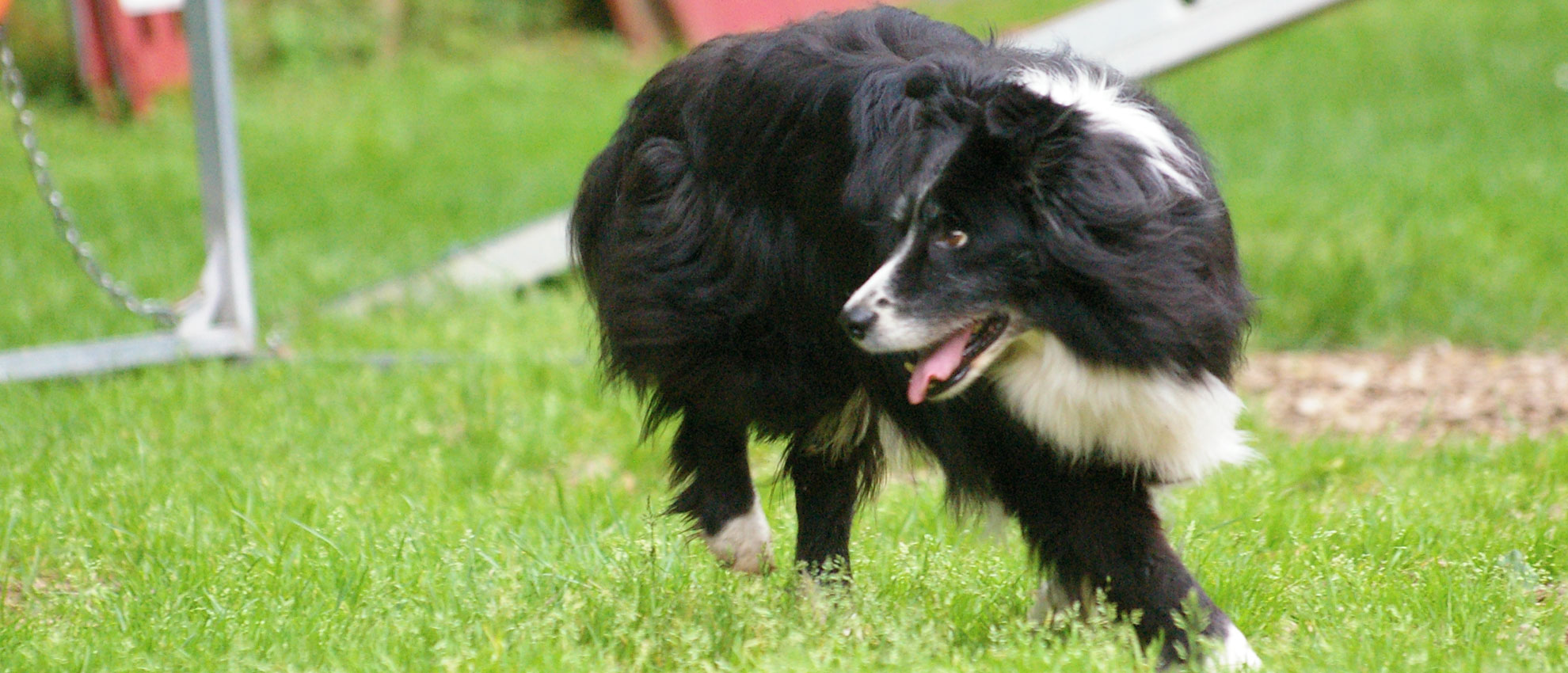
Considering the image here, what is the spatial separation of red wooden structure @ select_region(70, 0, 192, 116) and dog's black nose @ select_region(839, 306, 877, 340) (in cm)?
1010

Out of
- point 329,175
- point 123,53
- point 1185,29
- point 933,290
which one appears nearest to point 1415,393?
point 1185,29

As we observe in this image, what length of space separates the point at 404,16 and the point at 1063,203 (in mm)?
12728

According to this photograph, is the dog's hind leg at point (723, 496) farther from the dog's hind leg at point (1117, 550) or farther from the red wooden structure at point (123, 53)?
the red wooden structure at point (123, 53)

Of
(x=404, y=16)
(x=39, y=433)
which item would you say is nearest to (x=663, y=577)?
(x=39, y=433)

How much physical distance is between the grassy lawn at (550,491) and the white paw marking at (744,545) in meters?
0.07

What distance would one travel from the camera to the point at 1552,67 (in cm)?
1185

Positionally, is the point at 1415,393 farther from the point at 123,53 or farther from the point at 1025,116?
the point at 123,53

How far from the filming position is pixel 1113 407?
284 cm

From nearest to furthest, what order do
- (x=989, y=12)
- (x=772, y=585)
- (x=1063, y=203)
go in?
1. (x=1063, y=203)
2. (x=772, y=585)
3. (x=989, y=12)

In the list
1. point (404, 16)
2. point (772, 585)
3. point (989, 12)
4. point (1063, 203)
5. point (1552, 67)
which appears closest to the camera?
point (1063, 203)

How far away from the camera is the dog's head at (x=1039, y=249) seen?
2.75 meters

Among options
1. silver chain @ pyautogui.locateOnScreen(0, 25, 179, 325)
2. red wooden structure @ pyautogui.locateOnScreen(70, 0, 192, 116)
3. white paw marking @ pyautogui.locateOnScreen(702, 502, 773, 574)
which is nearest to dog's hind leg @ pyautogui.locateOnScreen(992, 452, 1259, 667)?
white paw marking @ pyautogui.locateOnScreen(702, 502, 773, 574)

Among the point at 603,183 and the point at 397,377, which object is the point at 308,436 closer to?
the point at 397,377

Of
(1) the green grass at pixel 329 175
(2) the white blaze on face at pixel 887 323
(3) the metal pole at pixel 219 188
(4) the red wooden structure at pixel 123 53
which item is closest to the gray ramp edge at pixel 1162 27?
(3) the metal pole at pixel 219 188
